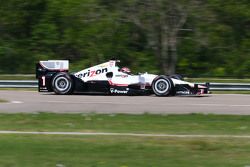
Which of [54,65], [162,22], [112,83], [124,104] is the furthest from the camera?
[162,22]

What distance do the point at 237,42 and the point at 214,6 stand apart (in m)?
2.65

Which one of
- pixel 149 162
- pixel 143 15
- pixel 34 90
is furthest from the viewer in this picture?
pixel 143 15

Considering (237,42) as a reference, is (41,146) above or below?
below

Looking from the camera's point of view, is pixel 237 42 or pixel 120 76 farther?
pixel 237 42

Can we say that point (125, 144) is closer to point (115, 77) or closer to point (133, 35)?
point (115, 77)

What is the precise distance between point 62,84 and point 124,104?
14.5 feet

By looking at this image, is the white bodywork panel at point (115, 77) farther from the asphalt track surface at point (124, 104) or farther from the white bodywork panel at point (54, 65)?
the white bodywork panel at point (54, 65)

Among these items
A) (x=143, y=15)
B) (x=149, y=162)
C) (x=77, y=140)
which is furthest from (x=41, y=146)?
(x=143, y=15)

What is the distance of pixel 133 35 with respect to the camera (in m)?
31.2

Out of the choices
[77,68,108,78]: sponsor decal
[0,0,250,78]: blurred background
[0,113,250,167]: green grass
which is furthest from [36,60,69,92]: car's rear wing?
[0,113,250,167]: green grass

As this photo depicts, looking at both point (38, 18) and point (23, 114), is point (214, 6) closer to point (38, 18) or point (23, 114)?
point (38, 18)

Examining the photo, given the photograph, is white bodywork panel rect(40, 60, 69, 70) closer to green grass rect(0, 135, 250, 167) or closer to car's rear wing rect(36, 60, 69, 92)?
car's rear wing rect(36, 60, 69, 92)

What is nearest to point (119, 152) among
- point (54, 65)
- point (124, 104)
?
point (124, 104)

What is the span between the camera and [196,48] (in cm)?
3025
